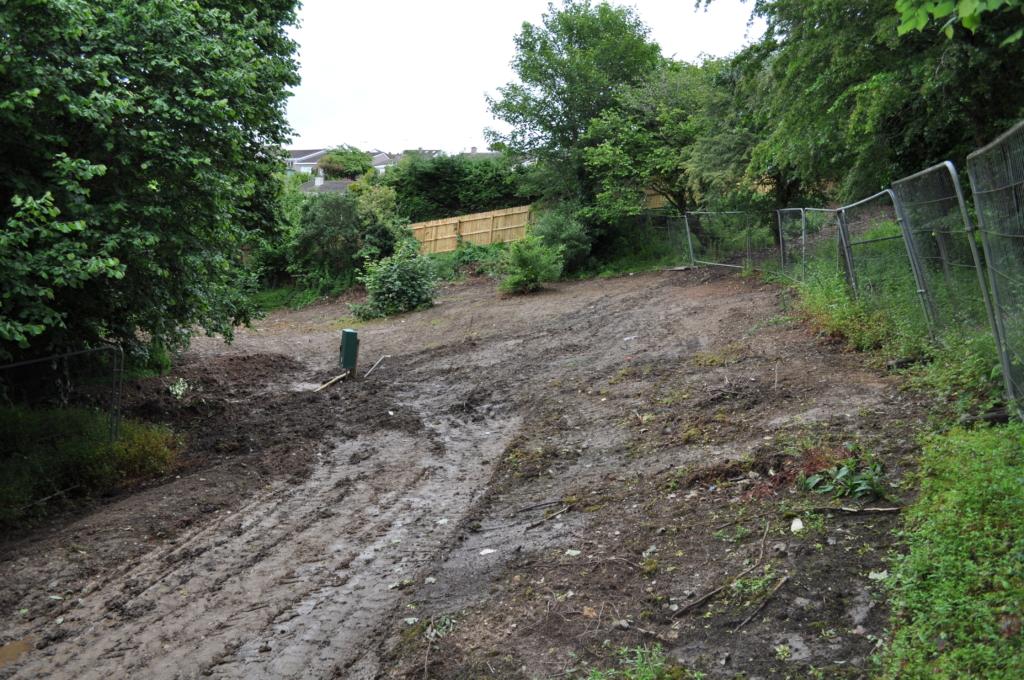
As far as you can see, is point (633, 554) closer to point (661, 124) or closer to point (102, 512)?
point (102, 512)

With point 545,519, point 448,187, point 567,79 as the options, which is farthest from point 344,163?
point 545,519

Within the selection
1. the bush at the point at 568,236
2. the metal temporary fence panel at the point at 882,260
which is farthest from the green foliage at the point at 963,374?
the bush at the point at 568,236

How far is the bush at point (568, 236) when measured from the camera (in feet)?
84.3

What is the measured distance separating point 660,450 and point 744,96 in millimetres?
11672

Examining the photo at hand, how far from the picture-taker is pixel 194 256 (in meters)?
9.24

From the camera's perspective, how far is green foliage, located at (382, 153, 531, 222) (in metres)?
35.2

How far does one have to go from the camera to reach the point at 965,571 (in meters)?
3.81

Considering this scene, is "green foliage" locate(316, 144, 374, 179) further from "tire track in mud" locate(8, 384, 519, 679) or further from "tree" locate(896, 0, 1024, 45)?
"tree" locate(896, 0, 1024, 45)

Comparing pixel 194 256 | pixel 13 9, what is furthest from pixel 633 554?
pixel 13 9

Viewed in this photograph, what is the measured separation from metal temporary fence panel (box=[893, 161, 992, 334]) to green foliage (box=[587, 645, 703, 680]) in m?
4.02

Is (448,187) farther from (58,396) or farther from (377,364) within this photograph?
(58,396)

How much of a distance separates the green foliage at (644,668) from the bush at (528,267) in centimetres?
1896

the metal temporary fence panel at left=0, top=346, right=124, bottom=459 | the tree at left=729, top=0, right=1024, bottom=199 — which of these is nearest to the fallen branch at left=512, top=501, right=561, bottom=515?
the metal temporary fence panel at left=0, top=346, right=124, bottom=459

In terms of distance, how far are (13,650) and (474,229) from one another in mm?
28904
